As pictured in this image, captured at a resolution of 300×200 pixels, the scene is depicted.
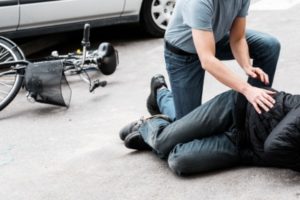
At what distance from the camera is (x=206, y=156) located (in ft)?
11.3

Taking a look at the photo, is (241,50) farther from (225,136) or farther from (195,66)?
(225,136)

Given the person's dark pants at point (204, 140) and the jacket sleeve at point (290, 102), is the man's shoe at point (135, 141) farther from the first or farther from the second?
the jacket sleeve at point (290, 102)

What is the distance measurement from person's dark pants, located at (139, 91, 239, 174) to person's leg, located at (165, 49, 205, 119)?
33 cm

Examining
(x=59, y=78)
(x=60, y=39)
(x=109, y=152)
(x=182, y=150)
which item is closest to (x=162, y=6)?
(x=60, y=39)

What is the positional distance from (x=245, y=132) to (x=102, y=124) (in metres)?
1.50

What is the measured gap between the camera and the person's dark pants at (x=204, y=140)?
345 cm

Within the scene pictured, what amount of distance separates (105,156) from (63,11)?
2.65 meters

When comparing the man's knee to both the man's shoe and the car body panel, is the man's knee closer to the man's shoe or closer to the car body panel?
the man's shoe

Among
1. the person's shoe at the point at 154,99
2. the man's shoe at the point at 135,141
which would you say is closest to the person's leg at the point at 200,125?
the man's shoe at the point at 135,141

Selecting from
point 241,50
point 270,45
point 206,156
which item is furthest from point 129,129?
point 270,45

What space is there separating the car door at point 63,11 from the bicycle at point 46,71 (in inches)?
30.5

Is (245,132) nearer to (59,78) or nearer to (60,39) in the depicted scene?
(59,78)

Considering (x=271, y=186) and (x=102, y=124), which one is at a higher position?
(x=271, y=186)

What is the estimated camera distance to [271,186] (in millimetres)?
3275
